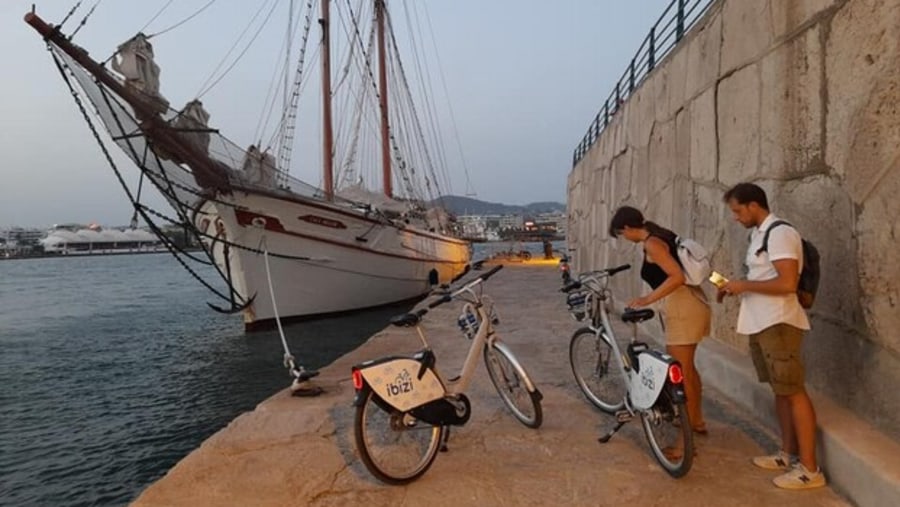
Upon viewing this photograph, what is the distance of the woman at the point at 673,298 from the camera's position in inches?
135

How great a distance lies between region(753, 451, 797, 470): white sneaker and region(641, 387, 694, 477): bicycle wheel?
455 mm

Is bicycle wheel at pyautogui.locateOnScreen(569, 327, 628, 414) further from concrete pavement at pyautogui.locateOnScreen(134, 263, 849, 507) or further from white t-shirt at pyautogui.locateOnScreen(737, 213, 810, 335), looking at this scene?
white t-shirt at pyautogui.locateOnScreen(737, 213, 810, 335)

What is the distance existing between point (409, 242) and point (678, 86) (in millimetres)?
14091

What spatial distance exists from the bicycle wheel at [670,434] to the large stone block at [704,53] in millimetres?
2960

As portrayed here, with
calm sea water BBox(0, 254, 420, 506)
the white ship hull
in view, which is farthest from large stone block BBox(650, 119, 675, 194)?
the white ship hull

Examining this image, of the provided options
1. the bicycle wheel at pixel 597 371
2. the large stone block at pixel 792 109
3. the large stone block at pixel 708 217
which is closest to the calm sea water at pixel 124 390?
the bicycle wheel at pixel 597 371

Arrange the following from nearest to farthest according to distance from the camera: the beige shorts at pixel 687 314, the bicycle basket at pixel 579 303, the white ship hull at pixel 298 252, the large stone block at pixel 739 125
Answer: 1. the beige shorts at pixel 687 314
2. the large stone block at pixel 739 125
3. the bicycle basket at pixel 579 303
4. the white ship hull at pixel 298 252

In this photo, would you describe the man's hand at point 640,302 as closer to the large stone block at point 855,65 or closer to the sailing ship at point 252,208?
the large stone block at point 855,65

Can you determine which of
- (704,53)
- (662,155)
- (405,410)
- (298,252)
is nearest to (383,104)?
(298,252)

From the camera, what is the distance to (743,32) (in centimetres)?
431

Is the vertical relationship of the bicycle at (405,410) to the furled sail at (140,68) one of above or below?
below

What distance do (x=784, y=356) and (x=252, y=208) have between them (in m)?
13.0

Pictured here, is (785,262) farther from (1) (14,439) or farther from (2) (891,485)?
(1) (14,439)

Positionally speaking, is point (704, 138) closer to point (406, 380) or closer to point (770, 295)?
point (770, 295)
